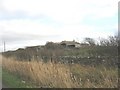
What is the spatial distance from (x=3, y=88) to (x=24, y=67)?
5232 millimetres

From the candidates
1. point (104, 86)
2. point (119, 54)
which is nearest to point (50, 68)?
point (104, 86)

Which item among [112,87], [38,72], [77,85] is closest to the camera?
[112,87]

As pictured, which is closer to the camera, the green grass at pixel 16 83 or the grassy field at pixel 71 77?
the grassy field at pixel 71 77

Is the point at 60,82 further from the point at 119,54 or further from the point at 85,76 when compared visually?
the point at 119,54

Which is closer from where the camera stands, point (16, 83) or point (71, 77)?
point (71, 77)

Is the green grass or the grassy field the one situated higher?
the grassy field

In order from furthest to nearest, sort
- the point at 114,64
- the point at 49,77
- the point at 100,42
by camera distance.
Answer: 1. the point at 100,42
2. the point at 114,64
3. the point at 49,77

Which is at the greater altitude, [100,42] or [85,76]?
[100,42]

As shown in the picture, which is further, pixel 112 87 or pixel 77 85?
pixel 77 85

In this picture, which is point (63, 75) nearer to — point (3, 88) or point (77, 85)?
point (77, 85)

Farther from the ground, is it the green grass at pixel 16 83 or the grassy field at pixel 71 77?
the grassy field at pixel 71 77

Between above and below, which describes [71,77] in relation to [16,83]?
above

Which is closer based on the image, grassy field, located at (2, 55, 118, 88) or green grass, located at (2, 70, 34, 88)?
grassy field, located at (2, 55, 118, 88)

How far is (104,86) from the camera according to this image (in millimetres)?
10984
